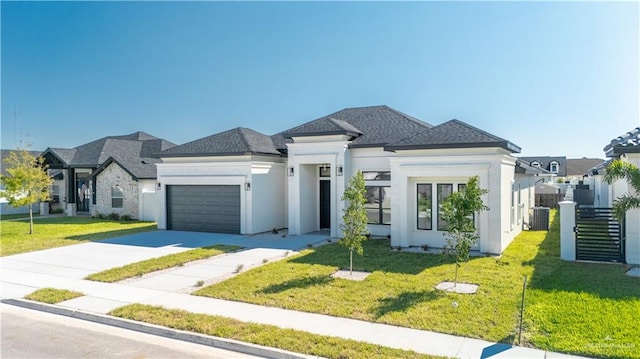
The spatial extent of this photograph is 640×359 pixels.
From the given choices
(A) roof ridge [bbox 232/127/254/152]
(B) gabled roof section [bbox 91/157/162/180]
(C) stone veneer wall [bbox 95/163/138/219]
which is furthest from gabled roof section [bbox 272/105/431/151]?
(C) stone veneer wall [bbox 95/163/138/219]

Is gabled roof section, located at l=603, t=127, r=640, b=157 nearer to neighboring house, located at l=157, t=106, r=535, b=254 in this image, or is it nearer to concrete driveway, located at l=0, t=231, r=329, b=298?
neighboring house, located at l=157, t=106, r=535, b=254

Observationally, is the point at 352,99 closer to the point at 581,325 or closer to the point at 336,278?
the point at 336,278

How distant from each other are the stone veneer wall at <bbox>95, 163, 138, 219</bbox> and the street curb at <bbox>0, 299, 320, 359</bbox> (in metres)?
17.0

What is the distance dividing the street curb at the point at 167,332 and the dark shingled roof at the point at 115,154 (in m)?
17.7

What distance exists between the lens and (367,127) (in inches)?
742

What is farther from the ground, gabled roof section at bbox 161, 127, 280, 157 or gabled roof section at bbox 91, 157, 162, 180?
gabled roof section at bbox 161, 127, 280, 157

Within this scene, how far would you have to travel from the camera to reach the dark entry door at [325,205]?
1941cm

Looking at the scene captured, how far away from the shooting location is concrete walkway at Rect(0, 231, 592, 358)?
21.2ft

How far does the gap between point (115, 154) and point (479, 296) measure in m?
26.5

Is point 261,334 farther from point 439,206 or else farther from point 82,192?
point 82,192

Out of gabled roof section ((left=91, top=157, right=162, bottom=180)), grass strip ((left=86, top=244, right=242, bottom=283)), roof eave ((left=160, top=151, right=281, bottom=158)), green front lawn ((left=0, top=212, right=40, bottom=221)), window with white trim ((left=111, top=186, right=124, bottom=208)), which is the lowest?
green front lawn ((left=0, top=212, right=40, bottom=221))

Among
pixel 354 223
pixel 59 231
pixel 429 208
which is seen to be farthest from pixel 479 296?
pixel 59 231

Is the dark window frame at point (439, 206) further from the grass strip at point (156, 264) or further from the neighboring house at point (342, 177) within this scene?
the grass strip at point (156, 264)

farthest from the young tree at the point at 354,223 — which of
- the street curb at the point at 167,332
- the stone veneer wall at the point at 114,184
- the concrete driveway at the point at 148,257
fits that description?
the stone veneer wall at the point at 114,184
